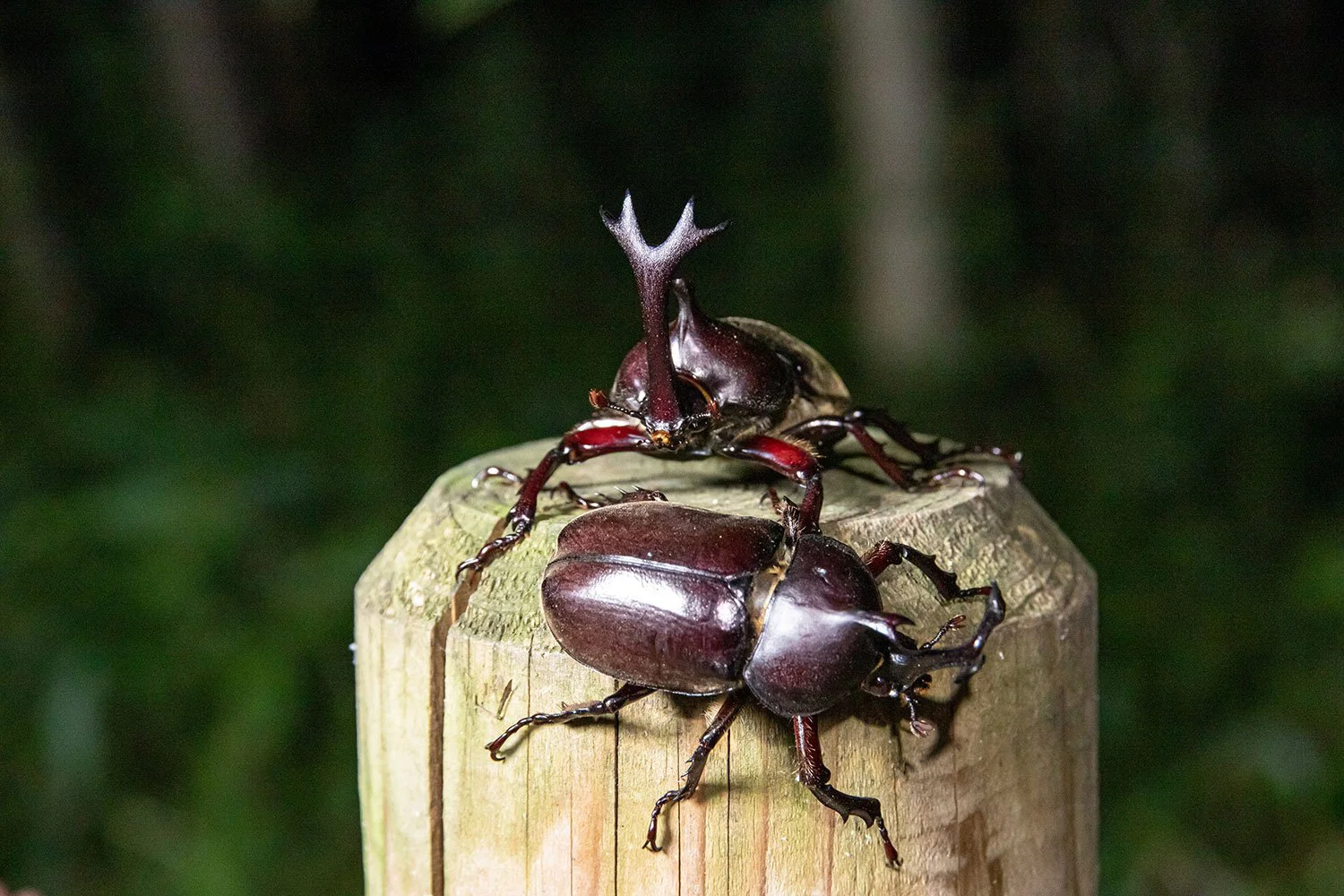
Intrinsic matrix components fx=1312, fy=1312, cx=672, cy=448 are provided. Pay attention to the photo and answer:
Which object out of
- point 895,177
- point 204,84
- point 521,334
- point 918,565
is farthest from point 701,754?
point 204,84

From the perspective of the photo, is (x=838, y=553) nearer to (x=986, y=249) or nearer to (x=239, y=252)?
(x=986, y=249)

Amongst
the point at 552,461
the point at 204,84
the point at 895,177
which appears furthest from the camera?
the point at 204,84

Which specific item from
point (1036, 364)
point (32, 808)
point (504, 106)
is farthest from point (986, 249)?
point (32, 808)

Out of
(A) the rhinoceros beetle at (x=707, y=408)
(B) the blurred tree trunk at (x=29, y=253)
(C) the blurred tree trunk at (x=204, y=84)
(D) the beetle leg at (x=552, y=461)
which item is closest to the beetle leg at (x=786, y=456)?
(A) the rhinoceros beetle at (x=707, y=408)

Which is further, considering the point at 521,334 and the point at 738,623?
the point at 521,334

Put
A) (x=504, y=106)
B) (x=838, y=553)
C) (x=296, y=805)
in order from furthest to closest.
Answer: (x=504, y=106) → (x=296, y=805) → (x=838, y=553)

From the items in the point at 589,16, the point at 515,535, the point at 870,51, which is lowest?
the point at 515,535

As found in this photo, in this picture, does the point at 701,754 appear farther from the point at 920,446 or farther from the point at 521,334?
the point at 521,334
